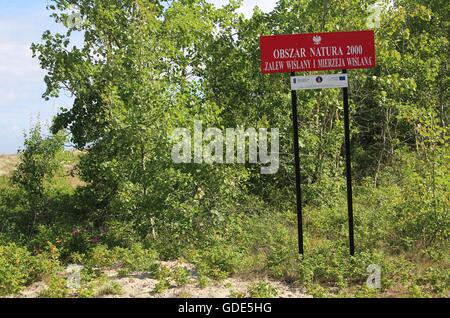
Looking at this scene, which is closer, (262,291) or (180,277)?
(262,291)

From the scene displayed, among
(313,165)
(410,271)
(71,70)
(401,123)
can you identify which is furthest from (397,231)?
(71,70)

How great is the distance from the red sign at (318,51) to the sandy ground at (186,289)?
10.7ft

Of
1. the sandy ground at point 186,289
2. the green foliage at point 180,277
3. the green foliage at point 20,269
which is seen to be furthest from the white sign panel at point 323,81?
the green foliage at point 20,269

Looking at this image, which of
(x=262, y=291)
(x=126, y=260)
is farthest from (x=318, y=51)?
(x=126, y=260)

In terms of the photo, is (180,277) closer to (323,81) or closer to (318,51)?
(323,81)

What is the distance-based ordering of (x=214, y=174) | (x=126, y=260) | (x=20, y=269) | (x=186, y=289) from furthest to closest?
(x=214, y=174)
(x=126, y=260)
(x=20, y=269)
(x=186, y=289)

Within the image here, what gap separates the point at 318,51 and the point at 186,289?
403 centimetres

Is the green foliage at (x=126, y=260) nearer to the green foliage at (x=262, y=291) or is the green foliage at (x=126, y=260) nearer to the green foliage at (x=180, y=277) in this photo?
the green foliage at (x=180, y=277)

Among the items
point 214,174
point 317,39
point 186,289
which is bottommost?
point 186,289

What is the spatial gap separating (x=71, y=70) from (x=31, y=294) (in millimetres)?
8725

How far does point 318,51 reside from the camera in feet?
22.7

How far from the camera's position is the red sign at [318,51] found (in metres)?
6.86

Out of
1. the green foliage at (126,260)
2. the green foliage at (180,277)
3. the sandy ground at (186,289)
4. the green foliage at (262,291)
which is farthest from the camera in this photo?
the green foliage at (126,260)

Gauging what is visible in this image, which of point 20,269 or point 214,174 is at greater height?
point 214,174
